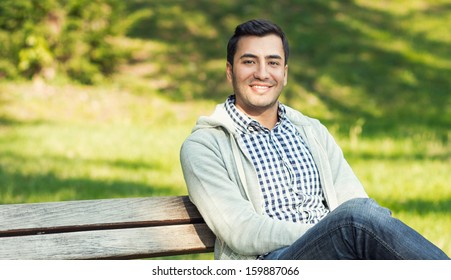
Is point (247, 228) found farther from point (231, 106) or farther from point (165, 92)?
point (165, 92)

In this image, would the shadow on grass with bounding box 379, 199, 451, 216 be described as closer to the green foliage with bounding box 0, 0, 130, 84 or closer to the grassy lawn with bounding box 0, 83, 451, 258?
the grassy lawn with bounding box 0, 83, 451, 258

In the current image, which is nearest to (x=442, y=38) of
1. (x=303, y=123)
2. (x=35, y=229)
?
(x=303, y=123)

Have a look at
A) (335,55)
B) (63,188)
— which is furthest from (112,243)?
(335,55)

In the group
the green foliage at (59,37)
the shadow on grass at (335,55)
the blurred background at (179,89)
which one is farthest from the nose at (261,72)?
the green foliage at (59,37)

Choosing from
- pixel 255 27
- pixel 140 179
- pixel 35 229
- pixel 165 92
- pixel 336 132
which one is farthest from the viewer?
pixel 165 92

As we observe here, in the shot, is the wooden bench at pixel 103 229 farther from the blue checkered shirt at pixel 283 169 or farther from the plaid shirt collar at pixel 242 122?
the plaid shirt collar at pixel 242 122

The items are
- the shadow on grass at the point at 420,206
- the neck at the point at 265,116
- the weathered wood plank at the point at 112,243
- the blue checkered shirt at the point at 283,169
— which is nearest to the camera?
the weathered wood plank at the point at 112,243

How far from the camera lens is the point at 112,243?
3.56 m

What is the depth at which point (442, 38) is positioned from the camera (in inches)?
732

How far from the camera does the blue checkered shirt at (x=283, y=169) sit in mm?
3887

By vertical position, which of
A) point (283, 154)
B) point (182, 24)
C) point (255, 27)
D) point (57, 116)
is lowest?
point (57, 116)

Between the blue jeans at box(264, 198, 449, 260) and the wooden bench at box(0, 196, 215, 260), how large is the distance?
0.58m

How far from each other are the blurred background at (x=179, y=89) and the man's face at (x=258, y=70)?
3.14 metres
